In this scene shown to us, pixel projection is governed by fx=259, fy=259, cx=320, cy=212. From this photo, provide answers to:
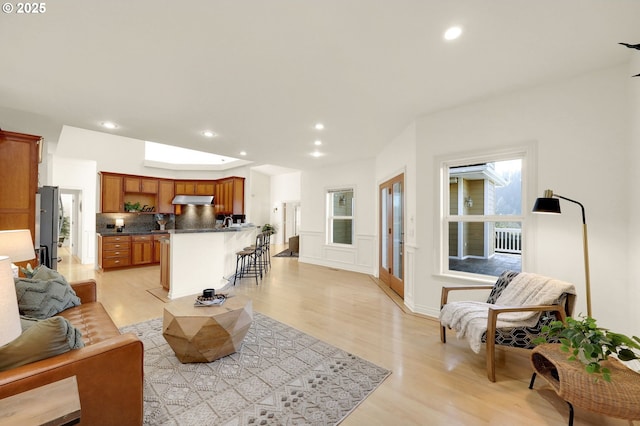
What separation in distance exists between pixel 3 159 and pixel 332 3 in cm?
431

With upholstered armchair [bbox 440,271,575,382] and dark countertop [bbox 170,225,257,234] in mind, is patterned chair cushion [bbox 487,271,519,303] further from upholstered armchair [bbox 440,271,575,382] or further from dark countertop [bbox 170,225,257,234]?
dark countertop [bbox 170,225,257,234]

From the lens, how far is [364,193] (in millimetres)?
6148

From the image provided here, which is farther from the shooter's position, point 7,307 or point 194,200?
point 194,200

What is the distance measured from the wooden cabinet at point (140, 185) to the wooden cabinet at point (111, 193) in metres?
0.16

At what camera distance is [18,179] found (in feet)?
10.7

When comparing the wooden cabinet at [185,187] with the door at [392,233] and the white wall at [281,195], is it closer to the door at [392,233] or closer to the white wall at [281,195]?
the white wall at [281,195]

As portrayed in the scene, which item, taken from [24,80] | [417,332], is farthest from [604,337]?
[24,80]

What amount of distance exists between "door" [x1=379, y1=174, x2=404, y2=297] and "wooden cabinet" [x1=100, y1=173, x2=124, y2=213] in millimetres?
6578

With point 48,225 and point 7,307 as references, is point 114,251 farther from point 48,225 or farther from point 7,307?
point 7,307

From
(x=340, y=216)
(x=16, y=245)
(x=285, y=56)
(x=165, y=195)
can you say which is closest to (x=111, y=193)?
(x=165, y=195)

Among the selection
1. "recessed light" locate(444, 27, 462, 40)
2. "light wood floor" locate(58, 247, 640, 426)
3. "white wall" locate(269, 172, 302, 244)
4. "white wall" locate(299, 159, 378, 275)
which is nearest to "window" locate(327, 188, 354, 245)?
"white wall" locate(299, 159, 378, 275)

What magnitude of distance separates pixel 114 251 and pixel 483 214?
25.1 feet

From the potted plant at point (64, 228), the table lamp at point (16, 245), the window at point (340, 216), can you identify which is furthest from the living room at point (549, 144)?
the potted plant at point (64, 228)

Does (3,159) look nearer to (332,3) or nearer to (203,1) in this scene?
(203,1)
